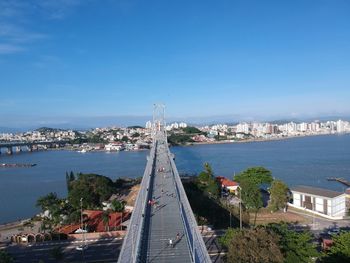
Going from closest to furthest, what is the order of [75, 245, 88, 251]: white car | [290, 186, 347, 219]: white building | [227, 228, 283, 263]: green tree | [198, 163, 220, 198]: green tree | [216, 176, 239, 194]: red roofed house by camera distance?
[227, 228, 283, 263]: green tree < [75, 245, 88, 251]: white car < [290, 186, 347, 219]: white building < [198, 163, 220, 198]: green tree < [216, 176, 239, 194]: red roofed house

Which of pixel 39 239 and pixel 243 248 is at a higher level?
pixel 243 248

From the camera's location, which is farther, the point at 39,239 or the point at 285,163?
the point at 285,163

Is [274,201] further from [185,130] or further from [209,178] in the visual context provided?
[185,130]

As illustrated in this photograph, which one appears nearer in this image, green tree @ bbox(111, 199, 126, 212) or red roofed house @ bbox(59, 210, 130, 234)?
red roofed house @ bbox(59, 210, 130, 234)

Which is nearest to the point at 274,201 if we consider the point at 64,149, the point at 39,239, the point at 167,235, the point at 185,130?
the point at 39,239

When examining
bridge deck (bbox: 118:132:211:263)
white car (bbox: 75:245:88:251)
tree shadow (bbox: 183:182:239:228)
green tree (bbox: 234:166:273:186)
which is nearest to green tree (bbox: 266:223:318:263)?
bridge deck (bbox: 118:132:211:263)

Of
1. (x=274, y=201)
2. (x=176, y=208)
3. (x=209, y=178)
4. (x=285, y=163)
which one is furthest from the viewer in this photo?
(x=285, y=163)

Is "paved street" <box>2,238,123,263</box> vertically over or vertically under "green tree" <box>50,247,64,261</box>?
under

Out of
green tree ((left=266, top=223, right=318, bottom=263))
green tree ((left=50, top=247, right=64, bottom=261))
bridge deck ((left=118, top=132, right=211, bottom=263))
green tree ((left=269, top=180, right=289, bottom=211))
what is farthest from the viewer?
green tree ((left=269, top=180, right=289, bottom=211))

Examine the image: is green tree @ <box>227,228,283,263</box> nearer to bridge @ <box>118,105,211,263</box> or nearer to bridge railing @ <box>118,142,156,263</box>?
bridge @ <box>118,105,211,263</box>
